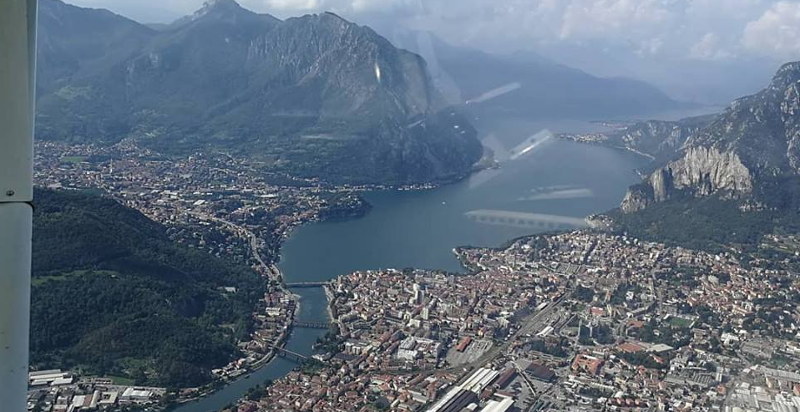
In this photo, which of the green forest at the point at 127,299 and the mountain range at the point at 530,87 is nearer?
the green forest at the point at 127,299

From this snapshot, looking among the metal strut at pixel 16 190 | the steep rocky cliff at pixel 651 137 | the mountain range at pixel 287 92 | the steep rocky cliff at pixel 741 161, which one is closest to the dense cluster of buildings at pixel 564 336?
the steep rocky cliff at pixel 741 161

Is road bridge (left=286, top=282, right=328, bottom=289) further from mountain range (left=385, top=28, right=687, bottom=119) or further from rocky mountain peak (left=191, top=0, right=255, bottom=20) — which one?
rocky mountain peak (left=191, top=0, right=255, bottom=20)

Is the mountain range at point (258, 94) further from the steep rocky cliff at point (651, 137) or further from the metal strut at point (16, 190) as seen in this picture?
the metal strut at point (16, 190)

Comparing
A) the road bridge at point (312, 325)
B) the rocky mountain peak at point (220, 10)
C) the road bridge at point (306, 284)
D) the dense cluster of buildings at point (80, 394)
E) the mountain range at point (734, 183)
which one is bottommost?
the dense cluster of buildings at point (80, 394)

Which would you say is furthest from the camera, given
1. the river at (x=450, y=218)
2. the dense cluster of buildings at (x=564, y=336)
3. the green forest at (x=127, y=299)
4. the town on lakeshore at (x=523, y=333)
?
the river at (x=450, y=218)

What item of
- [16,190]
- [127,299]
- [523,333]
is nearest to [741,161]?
[523,333]

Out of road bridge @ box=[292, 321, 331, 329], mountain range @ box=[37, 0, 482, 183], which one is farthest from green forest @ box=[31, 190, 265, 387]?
mountain range @ box=[37, 0, 482, 183]

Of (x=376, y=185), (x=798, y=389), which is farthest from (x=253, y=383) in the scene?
(x=376, y=185)
